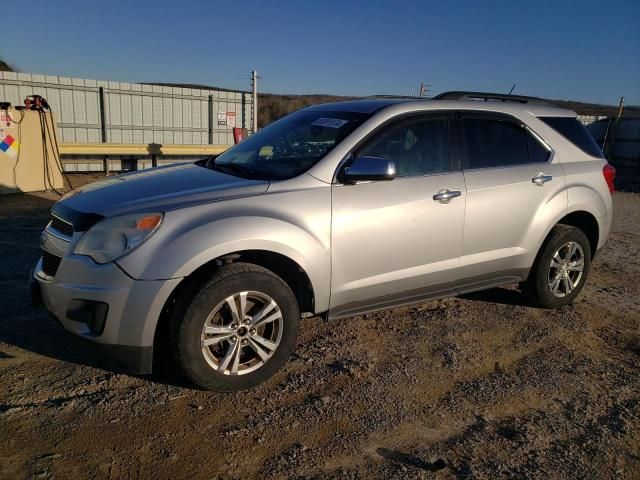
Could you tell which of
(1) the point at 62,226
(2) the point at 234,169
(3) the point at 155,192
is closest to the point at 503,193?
(2) the point at 234,169

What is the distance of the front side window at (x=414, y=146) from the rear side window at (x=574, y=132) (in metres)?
1.26

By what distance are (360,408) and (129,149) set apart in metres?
11.3

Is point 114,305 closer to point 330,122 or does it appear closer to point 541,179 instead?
point 330,122

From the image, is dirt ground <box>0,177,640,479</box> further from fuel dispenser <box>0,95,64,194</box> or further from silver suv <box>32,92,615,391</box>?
fuel dispenser <box>0,95,64,194</box>

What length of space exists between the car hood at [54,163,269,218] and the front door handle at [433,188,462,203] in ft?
4.22

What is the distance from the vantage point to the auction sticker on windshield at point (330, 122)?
12.6 feet

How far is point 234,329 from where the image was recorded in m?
3.09

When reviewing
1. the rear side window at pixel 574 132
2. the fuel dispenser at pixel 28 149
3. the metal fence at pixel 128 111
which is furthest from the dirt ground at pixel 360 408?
the metal fence at pixel 128 111

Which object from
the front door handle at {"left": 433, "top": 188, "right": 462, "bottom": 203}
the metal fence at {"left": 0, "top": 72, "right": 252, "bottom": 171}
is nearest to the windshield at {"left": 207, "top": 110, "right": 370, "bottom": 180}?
the front door handle at {"left": 433, "top": 188, "right": 462, "bottom": 203}

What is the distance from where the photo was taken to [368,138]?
12.0 feet

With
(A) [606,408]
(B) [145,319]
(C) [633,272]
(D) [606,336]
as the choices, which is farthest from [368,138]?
(C) [633,272]

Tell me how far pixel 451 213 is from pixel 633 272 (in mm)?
3593

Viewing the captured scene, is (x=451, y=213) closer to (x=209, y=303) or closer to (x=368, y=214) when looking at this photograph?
(x=368, y=214)

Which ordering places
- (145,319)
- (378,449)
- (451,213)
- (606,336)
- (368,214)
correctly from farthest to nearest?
(606,336)
(451,213)
(368,214)
(145,319)
(378,449)
